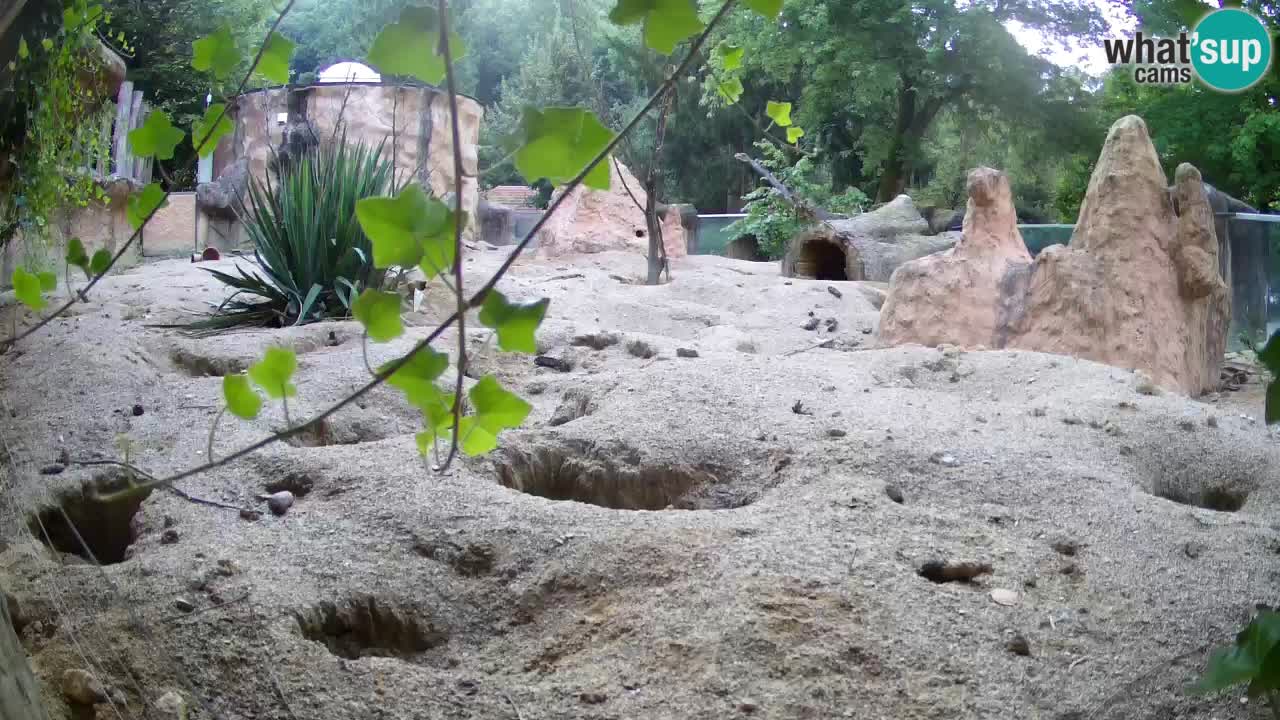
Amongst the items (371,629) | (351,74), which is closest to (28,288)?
(371,629)

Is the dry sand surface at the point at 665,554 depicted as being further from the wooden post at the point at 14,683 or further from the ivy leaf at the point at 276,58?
the ivy leaf at the point at 276,58

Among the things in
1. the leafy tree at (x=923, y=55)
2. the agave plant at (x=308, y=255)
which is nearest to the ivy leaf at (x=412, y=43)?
the agave plant at (x=308, y=255)

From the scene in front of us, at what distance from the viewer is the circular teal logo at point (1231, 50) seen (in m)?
4.55

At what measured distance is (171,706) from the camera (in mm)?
1439

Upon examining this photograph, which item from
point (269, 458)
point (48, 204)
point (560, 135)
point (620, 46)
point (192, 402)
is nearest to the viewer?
point (560, 135)

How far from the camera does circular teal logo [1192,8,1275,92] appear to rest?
14.9 ft

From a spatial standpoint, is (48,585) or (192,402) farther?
(192,402)

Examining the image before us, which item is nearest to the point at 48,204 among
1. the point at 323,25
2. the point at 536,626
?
the point at 536,626

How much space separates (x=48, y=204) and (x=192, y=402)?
4.78 ft

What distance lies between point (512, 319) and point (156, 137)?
0.72 meters

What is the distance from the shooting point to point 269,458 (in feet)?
8.02

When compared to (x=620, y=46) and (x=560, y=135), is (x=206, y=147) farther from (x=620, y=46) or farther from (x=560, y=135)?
(x=620, y=46)

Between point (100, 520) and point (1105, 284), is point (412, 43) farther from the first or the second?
point (1105, 284)

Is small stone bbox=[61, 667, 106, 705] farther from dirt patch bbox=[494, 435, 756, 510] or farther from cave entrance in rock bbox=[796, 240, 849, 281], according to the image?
cave entrance in rock bbox=[796, 240, 849, 281]
